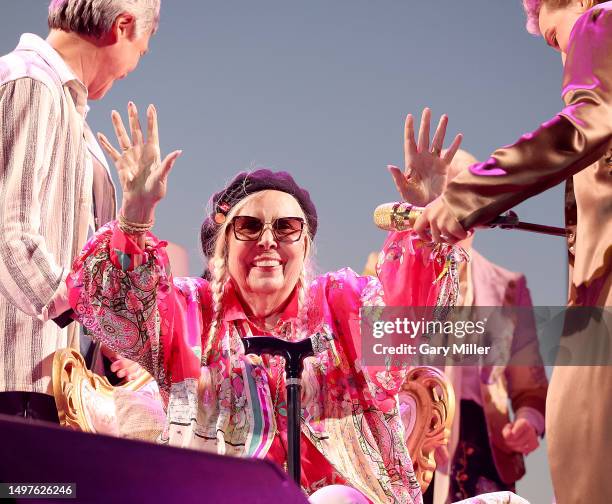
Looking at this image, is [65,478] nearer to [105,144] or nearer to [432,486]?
[105,144]

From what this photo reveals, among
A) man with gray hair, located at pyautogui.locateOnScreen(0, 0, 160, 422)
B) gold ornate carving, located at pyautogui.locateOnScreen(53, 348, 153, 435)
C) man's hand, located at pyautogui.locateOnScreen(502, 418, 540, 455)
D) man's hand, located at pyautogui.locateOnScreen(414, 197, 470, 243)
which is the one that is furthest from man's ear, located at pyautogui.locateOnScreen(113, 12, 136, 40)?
man's hand, located at pyautogui.locateOnScreen(502, 418, 540, 455)

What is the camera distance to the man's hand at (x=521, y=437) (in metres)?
3.18

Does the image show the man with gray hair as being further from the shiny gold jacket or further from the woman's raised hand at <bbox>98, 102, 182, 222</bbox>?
the shiny gold jacket

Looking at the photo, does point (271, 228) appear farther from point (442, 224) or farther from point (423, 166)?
point (442, 224)

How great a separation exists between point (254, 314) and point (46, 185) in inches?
25.5

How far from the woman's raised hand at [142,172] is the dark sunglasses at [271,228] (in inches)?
15.7

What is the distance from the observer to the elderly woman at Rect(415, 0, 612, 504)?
4.62 feet

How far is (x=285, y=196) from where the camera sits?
8.25 feet

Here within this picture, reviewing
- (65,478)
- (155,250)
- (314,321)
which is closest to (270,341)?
(155,250)

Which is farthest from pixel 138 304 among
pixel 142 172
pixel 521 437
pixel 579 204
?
pixel 521 437

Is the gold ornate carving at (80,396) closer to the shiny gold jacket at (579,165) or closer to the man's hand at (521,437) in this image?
the shiny gold jacket at (579,165)

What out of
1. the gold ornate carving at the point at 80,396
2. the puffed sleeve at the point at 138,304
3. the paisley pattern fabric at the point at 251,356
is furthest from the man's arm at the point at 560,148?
the gold ornate carving at the point at 80,396

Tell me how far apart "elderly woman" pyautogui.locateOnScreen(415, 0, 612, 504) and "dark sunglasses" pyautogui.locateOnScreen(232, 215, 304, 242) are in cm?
95

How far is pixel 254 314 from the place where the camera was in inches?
96.3
